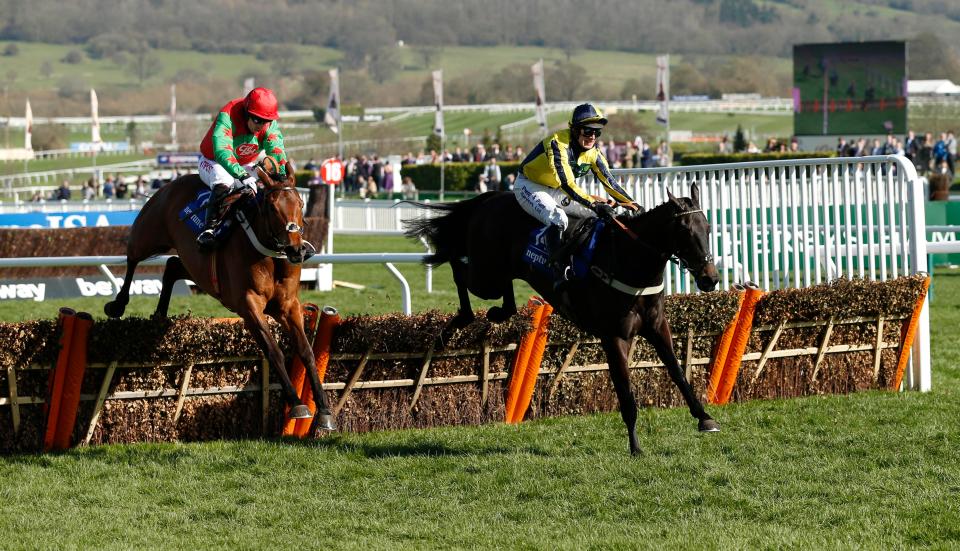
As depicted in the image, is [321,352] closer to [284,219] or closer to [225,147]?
[284,219]

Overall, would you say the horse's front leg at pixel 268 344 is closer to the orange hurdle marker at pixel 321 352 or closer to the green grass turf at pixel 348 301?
the orange hurdle marker at pixel 321 352

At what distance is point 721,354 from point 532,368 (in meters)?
1.30

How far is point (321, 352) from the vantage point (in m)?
7.42

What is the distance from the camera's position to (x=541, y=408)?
313 inches

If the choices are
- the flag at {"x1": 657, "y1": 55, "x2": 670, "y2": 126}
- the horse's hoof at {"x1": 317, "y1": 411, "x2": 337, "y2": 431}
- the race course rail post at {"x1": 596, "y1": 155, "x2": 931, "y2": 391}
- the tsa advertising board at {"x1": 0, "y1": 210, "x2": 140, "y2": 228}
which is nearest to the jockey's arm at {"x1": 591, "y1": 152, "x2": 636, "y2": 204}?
the race course rail post at {"x1": 596, "y1": 155, "x2": 931, "y2": 391}

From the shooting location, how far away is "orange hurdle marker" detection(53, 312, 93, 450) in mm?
6895

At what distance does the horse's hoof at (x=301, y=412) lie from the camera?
6895 mm

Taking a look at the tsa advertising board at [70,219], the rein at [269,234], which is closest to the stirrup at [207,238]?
the rein at [269,234]

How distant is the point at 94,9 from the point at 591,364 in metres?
146

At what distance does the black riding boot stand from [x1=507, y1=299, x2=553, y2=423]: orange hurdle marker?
6.53 feet

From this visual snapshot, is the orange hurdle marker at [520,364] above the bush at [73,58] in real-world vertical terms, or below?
below

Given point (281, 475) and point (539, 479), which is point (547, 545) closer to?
point (539, 479)

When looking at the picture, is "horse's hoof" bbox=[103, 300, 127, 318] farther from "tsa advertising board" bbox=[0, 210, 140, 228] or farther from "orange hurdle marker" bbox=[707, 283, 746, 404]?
"tsa advertising board" bbox=[0, 210, 140, 228]

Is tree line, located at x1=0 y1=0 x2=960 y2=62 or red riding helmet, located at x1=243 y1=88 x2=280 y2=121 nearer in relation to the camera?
red riding helmet, located at x1=243 y1=88 x2=280 y2=121
